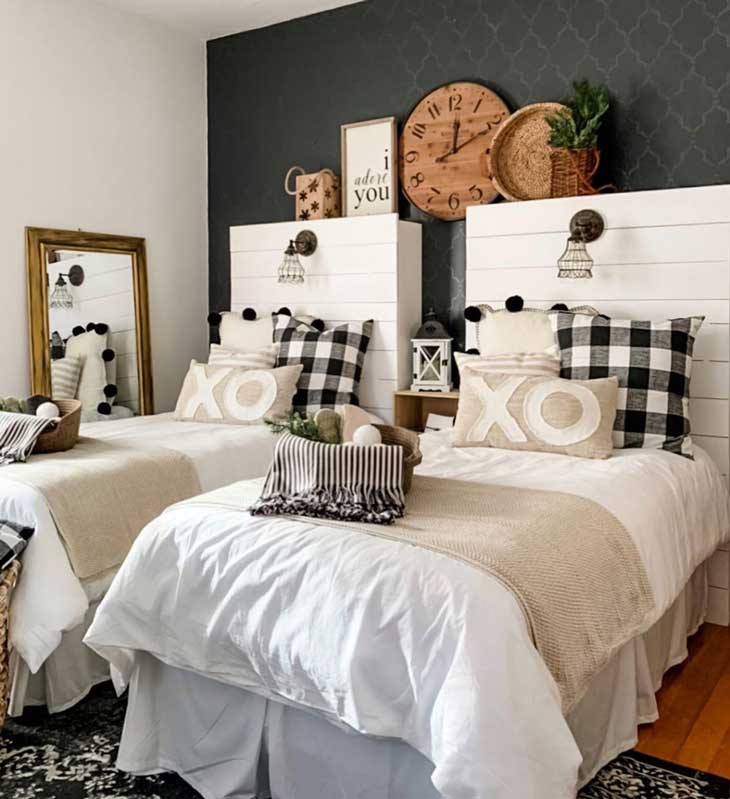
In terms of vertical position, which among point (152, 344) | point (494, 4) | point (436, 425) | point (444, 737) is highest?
point (494, 4)

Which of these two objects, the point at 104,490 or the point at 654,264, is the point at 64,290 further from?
the point at 654,264

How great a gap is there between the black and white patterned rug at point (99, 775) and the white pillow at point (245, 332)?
6.65 ft

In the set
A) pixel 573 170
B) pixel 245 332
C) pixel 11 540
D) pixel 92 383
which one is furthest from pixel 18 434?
pixel 573 170

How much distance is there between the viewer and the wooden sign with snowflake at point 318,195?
4.07 m

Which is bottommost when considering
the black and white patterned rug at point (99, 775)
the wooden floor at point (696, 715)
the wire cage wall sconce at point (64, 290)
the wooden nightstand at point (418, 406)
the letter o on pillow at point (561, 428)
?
the wooden floor at point (696, 715)

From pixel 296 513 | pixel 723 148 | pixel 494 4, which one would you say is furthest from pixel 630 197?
pixel 296 513

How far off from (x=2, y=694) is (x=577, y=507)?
163 cm

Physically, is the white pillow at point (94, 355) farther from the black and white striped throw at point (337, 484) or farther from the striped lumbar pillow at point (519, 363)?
the black and white striped throw at point (337, 484)

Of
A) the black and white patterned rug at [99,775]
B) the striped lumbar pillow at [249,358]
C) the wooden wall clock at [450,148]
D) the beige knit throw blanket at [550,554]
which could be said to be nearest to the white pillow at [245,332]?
the striped lumbar pillow at [249,358]

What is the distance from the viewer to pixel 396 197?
397 centimetres

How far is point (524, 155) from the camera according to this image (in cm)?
354

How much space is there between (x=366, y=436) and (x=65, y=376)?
88.4 inches

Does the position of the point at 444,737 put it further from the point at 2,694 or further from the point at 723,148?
the point at 723,148

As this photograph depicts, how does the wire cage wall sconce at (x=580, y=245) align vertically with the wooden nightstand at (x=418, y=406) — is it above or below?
above
